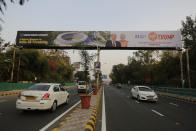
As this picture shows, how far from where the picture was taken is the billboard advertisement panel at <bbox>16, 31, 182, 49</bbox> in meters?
28.5

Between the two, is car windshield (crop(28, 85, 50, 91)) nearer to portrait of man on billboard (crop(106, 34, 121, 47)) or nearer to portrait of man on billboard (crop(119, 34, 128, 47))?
portrait of man on billboard (crop(106, 34, 121, 47))

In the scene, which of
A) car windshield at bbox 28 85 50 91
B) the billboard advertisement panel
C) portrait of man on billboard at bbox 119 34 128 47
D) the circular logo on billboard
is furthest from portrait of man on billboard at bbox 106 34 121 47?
car windshield at bbox 28 85 50 91

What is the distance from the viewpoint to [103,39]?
2911 cm

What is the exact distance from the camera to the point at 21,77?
33.7 meters

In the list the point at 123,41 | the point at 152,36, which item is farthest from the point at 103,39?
the point at 152,36

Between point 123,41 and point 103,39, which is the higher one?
point 103,39

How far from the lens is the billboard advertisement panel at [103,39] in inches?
1124

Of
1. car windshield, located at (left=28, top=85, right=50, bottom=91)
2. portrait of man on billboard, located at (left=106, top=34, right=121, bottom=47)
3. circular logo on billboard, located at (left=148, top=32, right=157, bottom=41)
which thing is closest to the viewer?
car windshield, located at (left=28, top=85, right=50, bottom=91)

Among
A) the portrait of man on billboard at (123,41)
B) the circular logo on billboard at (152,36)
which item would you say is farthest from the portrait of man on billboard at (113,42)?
the circular logo on billboard at (152,36)

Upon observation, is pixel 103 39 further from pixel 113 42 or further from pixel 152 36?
pixel 152 36

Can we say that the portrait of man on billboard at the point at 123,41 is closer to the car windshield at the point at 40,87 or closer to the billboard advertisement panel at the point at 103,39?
the billboard advertisement panel at the point at 103,39

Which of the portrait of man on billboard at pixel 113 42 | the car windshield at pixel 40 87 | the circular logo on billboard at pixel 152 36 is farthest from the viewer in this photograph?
the circular logo on billboard at pixel 152 36

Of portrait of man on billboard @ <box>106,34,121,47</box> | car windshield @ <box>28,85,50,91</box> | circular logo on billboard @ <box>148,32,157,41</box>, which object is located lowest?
car windshield @ <box>28,85,50,91</box>

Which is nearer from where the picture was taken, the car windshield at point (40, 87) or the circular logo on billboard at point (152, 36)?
the car windshield at point (40, 87)
